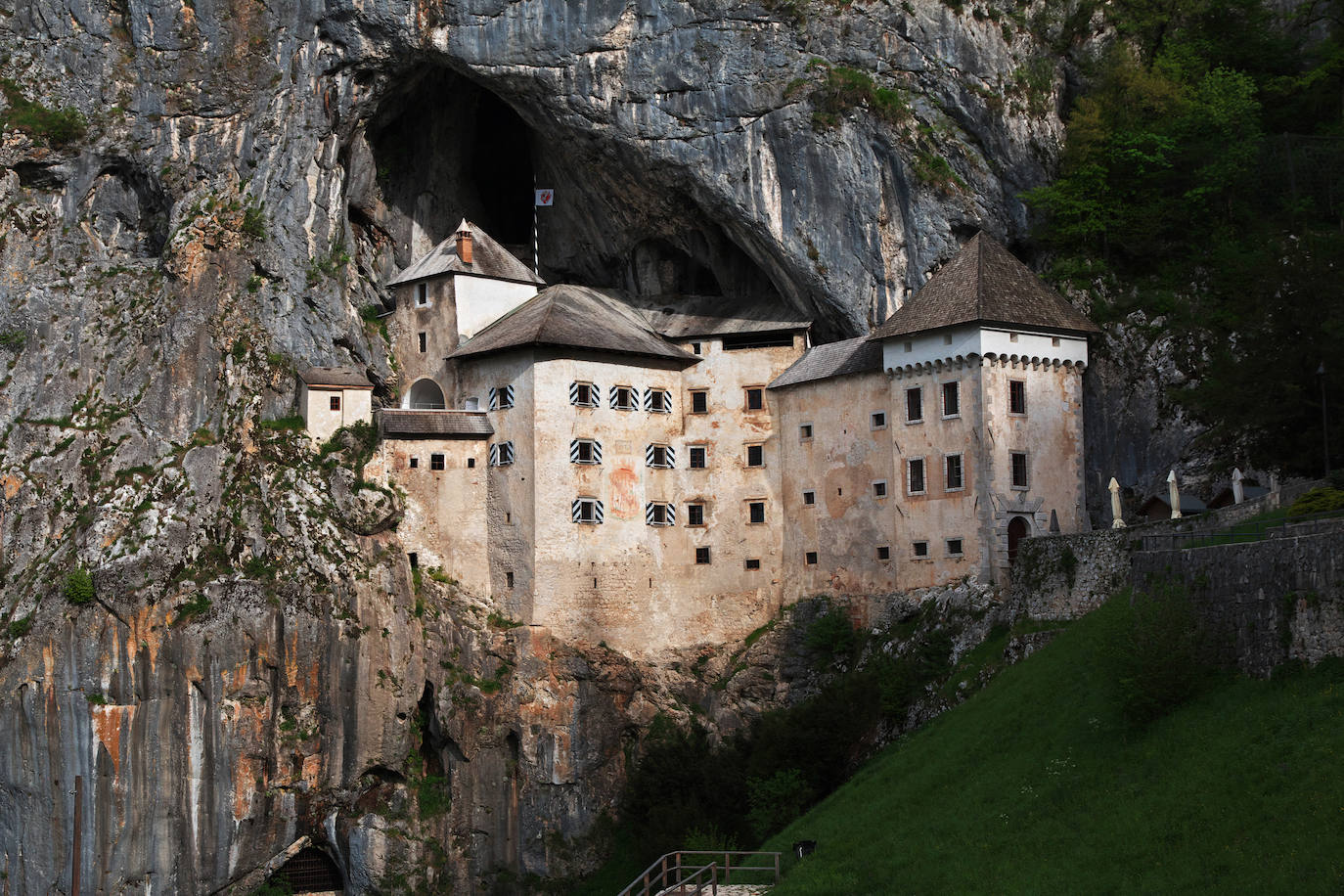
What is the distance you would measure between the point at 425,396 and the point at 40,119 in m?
21.3

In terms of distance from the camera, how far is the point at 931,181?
7044cm

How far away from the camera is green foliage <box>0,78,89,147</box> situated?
73.4 metres

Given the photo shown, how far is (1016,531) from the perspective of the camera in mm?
62562

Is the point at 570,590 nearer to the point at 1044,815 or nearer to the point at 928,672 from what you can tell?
the point at 928,672

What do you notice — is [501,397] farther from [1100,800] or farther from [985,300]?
[1100,800]

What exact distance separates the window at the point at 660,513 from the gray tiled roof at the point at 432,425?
292 inches

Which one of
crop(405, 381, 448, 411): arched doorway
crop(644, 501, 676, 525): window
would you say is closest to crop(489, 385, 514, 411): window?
crop(405, 381, 448, 411): arched doorway

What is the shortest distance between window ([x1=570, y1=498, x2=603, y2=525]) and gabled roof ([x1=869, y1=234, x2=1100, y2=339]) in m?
13.4

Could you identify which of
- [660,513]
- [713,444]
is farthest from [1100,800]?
[713,444]

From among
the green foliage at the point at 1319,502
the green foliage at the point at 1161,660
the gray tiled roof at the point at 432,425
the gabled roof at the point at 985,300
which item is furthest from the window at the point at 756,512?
the green foliage at the point at 1161,660

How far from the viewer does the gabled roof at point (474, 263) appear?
73.4 meters

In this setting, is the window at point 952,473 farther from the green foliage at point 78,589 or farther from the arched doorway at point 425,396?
the green foliage at point 78,589

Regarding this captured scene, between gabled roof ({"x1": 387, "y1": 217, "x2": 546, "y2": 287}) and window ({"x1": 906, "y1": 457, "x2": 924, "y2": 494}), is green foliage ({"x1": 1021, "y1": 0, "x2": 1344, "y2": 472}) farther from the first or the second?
gabled roof ({"x1": 387, "y1": 217, "x2": 546, "y2": 287})

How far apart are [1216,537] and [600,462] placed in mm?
30372
